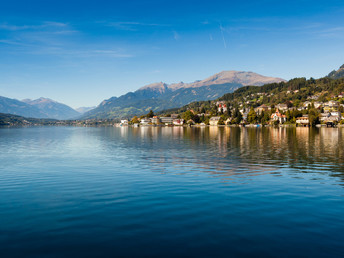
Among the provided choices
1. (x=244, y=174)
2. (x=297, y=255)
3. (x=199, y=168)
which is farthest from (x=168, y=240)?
(x=199, y=168)

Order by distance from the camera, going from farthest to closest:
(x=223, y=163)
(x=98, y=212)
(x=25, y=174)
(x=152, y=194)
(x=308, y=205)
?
(x=223, y=163) < (x=25, y=174) < (x=152, y=194) < (x=308, y=205) < (x=98, y=212)

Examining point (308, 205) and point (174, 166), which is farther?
point (174, 166)

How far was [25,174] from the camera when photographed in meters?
32.0

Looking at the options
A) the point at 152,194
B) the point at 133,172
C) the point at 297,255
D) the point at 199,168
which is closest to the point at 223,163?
the point at 199,168

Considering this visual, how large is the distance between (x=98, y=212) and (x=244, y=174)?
61.2ft

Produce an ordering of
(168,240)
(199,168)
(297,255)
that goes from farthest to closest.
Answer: (199,168) < (168,240) < (297,255)

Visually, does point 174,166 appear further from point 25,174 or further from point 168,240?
point 168,240

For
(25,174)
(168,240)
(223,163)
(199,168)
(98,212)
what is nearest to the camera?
(168,240)

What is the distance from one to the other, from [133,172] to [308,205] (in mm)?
19956

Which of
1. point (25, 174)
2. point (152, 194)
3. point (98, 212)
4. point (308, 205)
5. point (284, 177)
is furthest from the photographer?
point (25, 174)

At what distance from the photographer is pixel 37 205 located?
63.7ft

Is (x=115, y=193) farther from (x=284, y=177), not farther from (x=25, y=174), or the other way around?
(x=284, y=177)

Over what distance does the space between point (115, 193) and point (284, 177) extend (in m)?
18.4

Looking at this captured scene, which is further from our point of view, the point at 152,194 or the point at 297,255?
the point at 152,194
